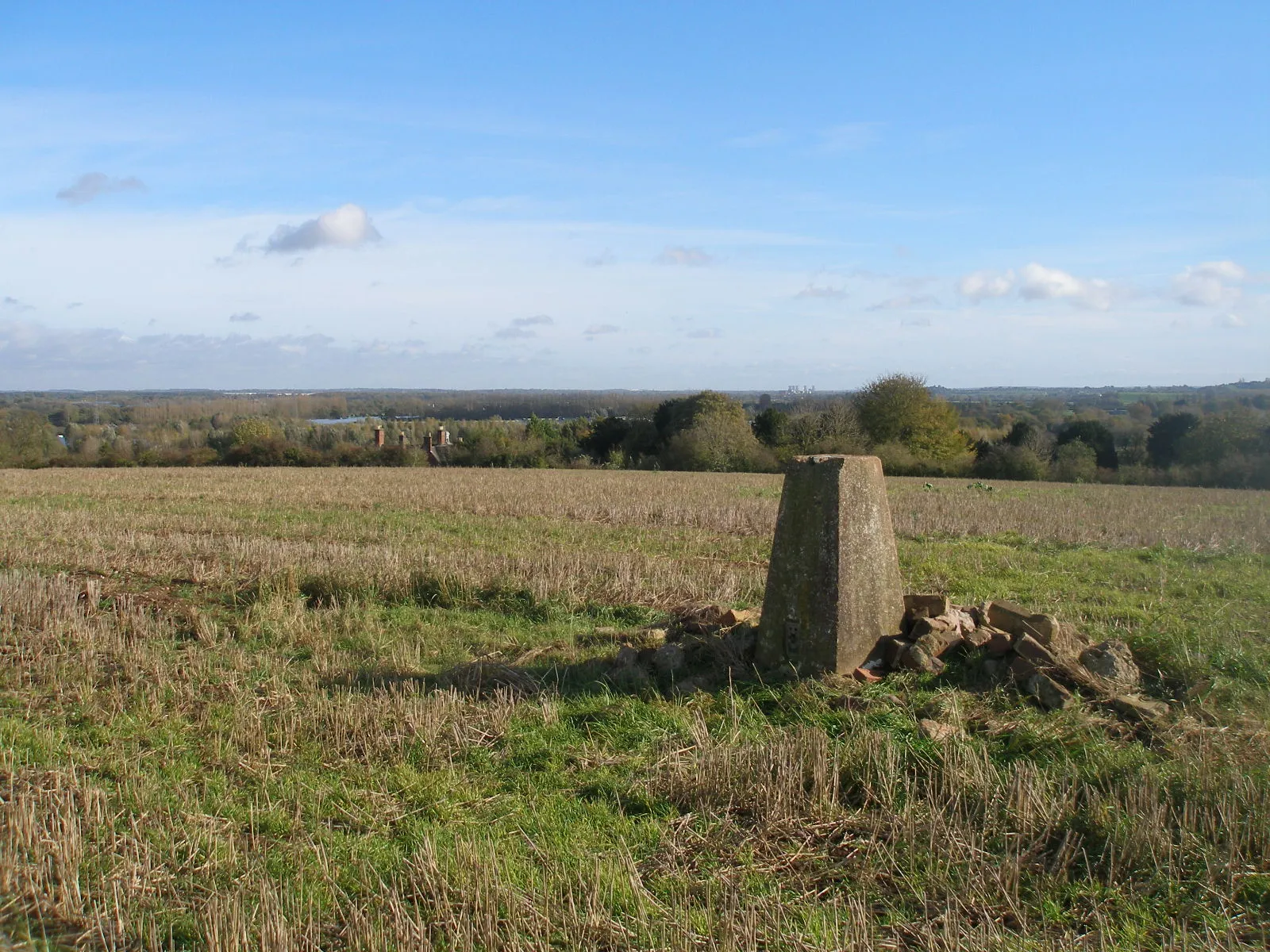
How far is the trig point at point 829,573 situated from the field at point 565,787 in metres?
0.42

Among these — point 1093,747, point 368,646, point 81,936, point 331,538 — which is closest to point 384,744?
point 81,936

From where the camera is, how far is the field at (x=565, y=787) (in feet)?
13.0

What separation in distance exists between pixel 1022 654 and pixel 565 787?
384 centimetres

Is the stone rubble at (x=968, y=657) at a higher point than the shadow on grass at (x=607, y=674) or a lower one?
higher

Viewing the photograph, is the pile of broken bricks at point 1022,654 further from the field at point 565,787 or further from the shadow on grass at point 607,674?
the shadow on grass at point 607,674

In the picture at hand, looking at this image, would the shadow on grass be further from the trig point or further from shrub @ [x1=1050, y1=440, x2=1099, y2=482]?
shrub @ [x1=1050, y1=440, x2=1099, y2=482]

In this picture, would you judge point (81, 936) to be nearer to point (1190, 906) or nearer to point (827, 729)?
point (827, 729)

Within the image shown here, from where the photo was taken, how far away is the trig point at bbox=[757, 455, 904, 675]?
23.2 ft

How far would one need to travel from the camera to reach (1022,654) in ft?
22.2

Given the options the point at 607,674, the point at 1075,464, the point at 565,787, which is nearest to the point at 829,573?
the point at 607,674

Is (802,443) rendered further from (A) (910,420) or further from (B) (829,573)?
(B) (829,573)

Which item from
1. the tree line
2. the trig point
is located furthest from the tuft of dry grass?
the tree line

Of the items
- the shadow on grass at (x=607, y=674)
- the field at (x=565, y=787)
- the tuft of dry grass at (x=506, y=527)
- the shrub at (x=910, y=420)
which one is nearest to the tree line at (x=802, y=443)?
the shrub at (x=910, y=420)

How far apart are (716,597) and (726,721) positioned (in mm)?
4575
